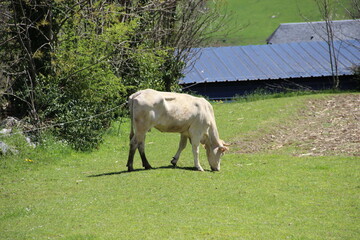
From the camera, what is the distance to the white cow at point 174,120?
14180 mm

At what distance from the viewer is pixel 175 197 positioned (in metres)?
11.8

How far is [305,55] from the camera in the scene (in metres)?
36.1

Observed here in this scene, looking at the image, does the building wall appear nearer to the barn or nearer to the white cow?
the barn

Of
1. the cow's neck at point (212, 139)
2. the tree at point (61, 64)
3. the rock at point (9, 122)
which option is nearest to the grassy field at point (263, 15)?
the tree at point (61, 64)

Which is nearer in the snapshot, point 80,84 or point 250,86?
point 80,84

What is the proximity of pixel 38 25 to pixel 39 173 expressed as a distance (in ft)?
16.8

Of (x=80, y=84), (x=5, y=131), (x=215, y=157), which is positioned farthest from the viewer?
(x=80, y=84)

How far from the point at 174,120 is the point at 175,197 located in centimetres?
334

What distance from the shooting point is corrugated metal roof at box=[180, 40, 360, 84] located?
33.5 meters

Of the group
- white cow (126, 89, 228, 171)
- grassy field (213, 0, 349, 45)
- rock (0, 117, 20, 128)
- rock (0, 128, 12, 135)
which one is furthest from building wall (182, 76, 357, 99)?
grassy field (213, 0, 349, 45)

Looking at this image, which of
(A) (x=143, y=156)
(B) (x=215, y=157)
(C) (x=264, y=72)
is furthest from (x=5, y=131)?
(C) (x=264, y=72)

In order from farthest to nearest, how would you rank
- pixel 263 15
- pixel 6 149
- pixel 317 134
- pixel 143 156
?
pixel 263 15, pixel 317 134, pixel 6 149, pixel 143 156

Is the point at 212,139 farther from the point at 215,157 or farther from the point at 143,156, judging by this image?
the point at 143,156

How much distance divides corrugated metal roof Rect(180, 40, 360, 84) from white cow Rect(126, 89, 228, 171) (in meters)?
16.6
